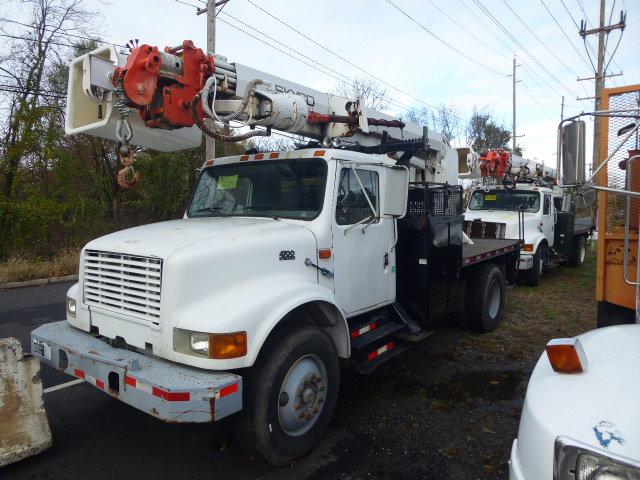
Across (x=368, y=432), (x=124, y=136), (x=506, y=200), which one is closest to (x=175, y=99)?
(x=124, y=136)

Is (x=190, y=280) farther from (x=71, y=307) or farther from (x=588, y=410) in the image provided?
(x=588, y=410)

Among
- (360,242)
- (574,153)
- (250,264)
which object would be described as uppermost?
(574,153)

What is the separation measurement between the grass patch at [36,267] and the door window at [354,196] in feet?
32.3

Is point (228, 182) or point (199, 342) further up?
point (228, 182)

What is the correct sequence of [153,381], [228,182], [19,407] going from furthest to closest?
[228,182] → [19,407] → [153,381]

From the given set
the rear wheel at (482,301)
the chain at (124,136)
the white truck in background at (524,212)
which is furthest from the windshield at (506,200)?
the chain at (124,136)

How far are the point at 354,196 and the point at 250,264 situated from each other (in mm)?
1343

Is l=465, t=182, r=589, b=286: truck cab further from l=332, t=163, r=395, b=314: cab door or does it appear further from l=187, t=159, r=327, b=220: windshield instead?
l=187, t=159, r=327, b=220: windshield

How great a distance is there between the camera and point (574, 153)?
2529 mm

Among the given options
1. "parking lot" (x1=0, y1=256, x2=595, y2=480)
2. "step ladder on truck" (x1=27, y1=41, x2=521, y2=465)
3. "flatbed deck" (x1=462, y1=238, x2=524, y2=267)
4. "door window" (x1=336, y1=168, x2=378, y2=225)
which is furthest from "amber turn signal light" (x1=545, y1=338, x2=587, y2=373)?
"flatbed deck" (x1=462, y1=238, x2=524, y2=267)

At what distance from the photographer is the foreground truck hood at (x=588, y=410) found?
1653 millimetres

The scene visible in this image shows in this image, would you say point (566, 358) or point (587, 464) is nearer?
point (587, 464)

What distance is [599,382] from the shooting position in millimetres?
1942

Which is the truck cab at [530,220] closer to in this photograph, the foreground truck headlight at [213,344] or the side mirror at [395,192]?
the side mirror at [395,192]
